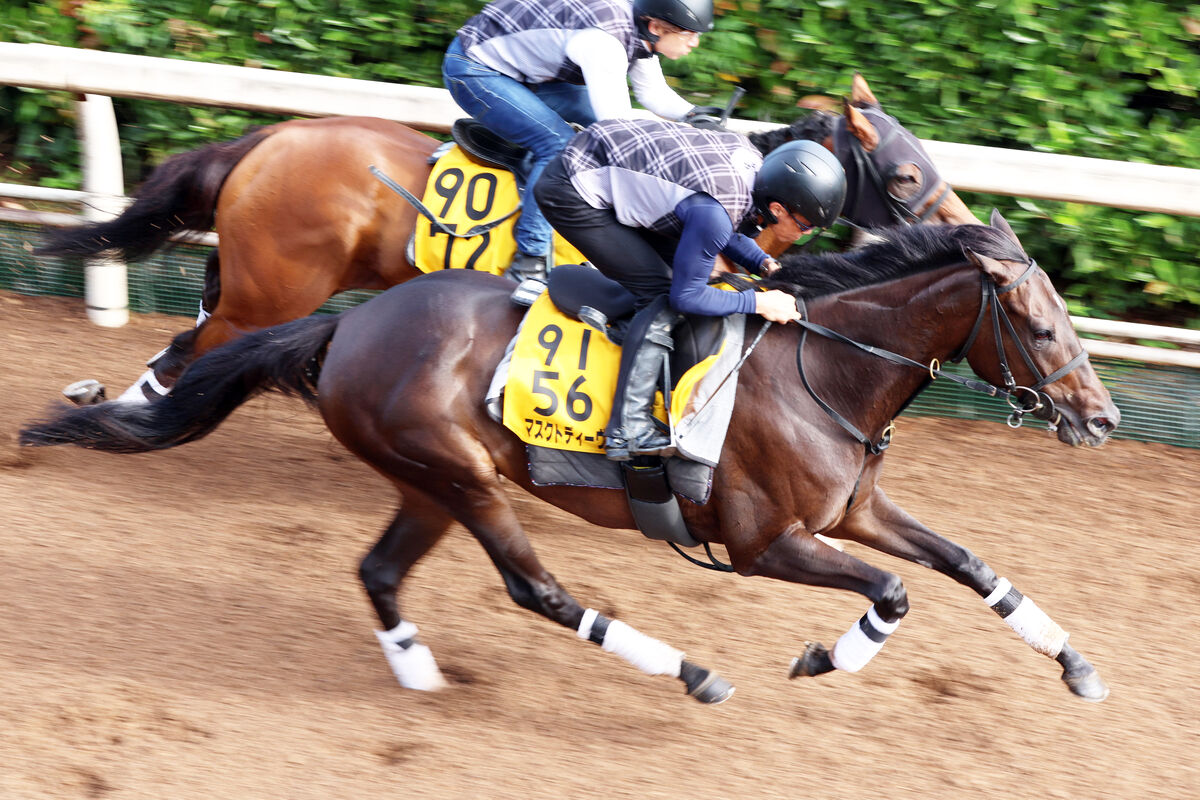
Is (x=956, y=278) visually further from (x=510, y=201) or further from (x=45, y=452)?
(x=45, y=452)

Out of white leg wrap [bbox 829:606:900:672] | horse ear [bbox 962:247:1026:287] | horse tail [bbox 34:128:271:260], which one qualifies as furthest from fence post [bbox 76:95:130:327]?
horse ear [bbox 962:247:1026:287]

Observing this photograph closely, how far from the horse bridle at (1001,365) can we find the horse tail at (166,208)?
286 cm

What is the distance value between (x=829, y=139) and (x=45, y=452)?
3.94 metres

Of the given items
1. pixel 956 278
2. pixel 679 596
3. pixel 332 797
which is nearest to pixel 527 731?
pixel 332 797

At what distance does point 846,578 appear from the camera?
12.2 feet

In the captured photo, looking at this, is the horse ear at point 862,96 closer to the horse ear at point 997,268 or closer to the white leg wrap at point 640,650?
the horse ear at point 997,268

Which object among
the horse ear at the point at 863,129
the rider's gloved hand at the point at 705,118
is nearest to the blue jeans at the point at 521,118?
the rider's gloved hand at the point at 705,118

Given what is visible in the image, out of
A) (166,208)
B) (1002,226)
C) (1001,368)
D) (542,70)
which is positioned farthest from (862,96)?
(166,208)

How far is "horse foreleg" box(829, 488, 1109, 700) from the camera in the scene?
3.87 meters

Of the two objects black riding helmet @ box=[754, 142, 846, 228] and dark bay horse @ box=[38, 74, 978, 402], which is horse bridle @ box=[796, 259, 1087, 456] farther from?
dark bay horse @ box=[38, 74, 978, 402]

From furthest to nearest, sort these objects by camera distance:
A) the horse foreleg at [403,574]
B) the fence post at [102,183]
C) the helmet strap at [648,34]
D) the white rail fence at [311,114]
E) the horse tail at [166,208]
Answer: the fence post at [102,183] < the white rail fence at [311,114] < the horse tail at [166,208] < the helmet strap at [648,34] < the horse foreleg at [403,574]

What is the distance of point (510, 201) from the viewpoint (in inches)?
192

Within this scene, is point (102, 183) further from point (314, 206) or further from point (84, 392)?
point (314, 206)

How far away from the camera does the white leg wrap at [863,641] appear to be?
375 centimetres
